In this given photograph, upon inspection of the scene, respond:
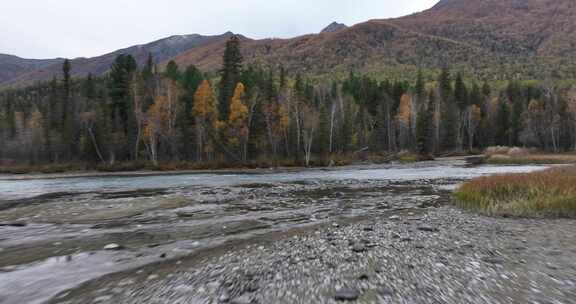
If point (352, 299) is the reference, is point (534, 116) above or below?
above

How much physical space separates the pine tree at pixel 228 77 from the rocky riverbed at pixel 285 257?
44003 mm

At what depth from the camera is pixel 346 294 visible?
18.9 ft

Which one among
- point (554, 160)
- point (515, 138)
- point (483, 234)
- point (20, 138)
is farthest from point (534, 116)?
point (20, 138)

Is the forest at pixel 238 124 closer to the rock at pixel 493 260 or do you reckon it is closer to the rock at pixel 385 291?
the rock at pixel 493 260

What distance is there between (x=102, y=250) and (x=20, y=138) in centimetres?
8283

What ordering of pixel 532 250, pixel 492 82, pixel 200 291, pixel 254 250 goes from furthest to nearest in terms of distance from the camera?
pixel 492 82 → pixel 254 250 → pixel 532 250 → pixel 200 291

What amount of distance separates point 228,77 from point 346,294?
58.1m

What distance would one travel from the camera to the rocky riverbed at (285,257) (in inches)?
231

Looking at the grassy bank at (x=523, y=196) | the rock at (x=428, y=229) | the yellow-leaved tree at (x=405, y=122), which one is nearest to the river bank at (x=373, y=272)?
the rock at (x=428, y=229)

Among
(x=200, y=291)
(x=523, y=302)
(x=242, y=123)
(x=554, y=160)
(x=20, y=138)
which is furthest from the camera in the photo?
(x=20, y=138)

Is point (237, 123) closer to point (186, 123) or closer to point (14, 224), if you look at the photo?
point (186, 123)

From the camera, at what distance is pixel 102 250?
8.96 metres

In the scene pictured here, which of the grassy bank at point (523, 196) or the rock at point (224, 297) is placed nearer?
the rock at point (224, 297)

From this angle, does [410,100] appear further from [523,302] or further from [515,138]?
[523,302]
